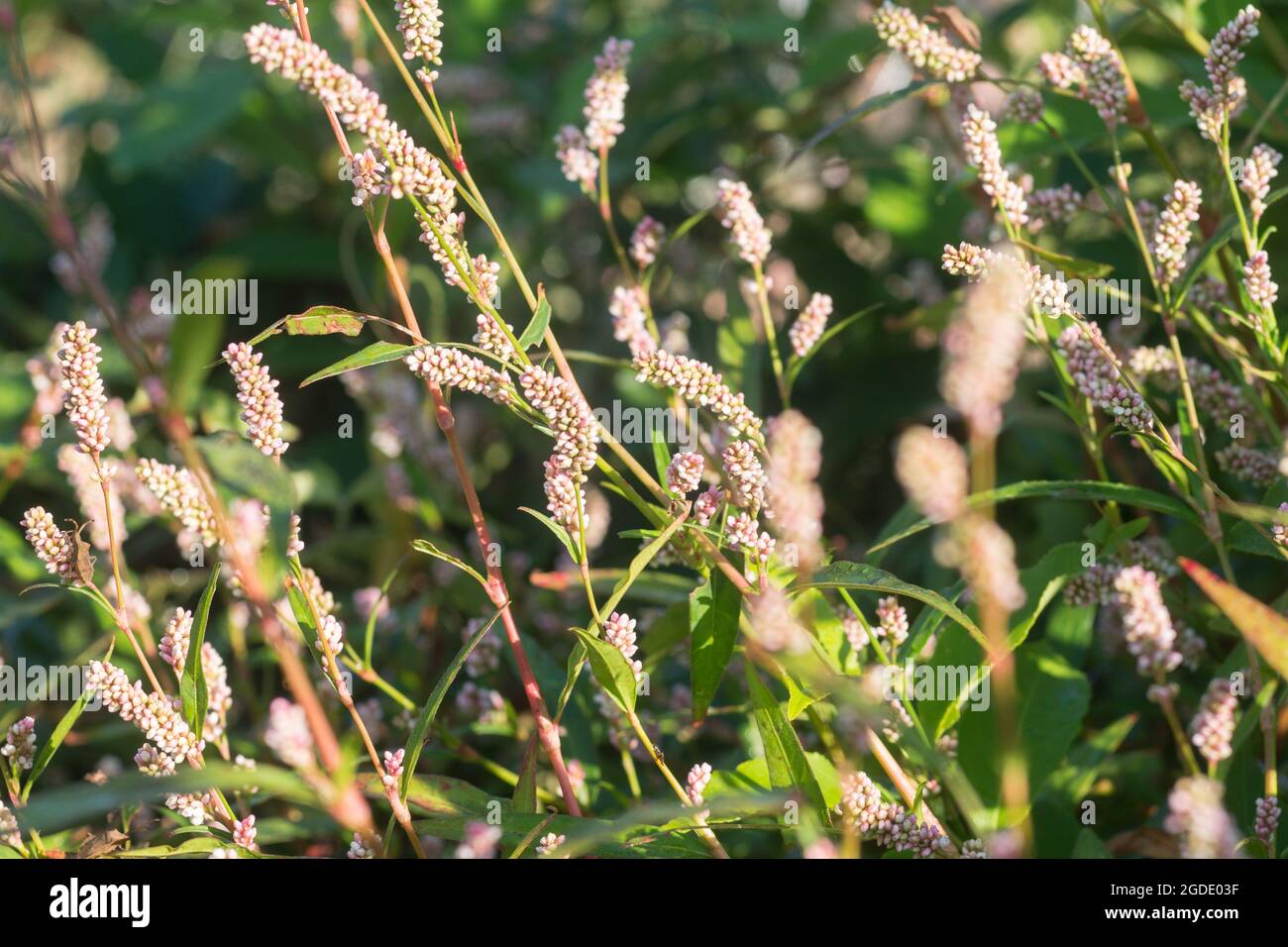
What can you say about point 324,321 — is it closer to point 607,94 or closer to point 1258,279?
point 607,94

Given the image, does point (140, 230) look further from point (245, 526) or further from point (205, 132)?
point (245, 526)

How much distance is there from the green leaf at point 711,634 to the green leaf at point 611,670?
5 centimetres

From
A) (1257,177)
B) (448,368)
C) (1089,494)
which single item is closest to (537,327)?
(448,368)

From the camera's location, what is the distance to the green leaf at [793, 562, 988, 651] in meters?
0.71

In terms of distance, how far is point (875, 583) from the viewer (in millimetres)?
738

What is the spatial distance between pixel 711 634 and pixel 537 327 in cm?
23

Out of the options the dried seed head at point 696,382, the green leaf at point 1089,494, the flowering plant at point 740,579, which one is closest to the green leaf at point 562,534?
the flowering plant at point 740,579

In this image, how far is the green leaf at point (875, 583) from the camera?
2.34 feet

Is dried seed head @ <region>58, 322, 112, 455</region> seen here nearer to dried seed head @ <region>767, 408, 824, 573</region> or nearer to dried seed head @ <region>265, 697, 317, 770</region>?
dried seed head @ <region>265, 697, 317, 770</region>

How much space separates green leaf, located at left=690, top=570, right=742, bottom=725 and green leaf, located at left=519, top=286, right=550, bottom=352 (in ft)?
0.63

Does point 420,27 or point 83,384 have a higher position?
point 420,27

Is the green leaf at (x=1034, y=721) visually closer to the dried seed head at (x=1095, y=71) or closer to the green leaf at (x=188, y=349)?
the dried seed head at (x=1095, y=71)

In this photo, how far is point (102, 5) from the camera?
7.29 feet

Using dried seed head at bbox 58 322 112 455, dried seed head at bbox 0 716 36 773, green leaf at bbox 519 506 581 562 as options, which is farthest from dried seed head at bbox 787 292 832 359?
dried seed head at bbox 0 716 36 773
